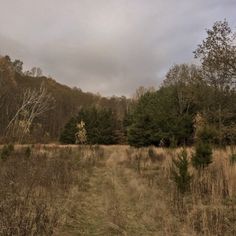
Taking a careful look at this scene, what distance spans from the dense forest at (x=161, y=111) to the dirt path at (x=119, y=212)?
5598 millimetres

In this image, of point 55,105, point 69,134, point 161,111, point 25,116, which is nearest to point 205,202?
point 25,116

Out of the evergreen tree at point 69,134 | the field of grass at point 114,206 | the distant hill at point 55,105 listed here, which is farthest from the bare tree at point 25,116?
the evergreen tree at point 69,134

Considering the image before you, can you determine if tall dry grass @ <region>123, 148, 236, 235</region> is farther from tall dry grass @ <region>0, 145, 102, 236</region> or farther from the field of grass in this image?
tall dry grass @ <region>0, 145, 102, 236</region>

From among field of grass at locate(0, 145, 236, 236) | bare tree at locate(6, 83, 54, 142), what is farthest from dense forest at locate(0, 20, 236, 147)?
field of grass at locate(0, 145, 236, 236)

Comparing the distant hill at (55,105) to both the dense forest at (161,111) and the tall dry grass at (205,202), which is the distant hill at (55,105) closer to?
the dense forest at (161,111)

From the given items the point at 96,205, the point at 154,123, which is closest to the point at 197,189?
the point at 96,205

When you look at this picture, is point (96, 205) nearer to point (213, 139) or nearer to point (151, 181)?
point (151, 181)

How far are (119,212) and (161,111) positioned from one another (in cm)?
3410

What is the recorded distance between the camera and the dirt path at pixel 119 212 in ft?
17.7

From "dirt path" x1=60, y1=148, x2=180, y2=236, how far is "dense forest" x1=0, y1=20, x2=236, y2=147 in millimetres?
5598

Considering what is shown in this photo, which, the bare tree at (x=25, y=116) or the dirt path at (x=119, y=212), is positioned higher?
the bare tree at (x=25, y=116)

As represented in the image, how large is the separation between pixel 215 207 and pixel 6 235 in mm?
4119

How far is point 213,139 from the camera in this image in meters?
14.9

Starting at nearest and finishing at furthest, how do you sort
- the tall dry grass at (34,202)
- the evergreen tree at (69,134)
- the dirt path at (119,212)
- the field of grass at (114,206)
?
the tall dry grass at (34,202)
the field of grass at (114,206)
the dirt path at (119,212)
the evergreen tree at (69,134)
